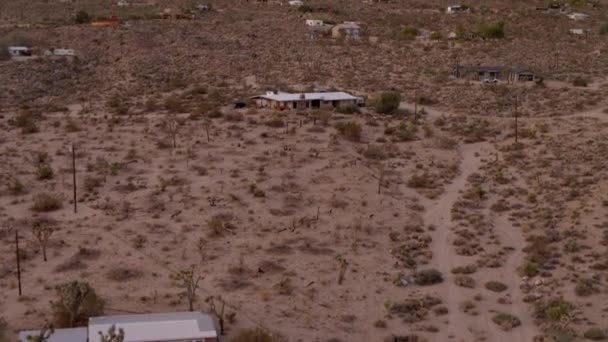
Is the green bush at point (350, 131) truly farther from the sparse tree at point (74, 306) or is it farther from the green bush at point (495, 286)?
the sparse tree at point (74, 306)

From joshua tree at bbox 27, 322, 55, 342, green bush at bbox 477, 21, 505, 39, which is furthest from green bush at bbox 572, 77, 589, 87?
joshua tree at bbox 27, 322, 55, 342

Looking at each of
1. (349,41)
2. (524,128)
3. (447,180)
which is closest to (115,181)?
(447,180)

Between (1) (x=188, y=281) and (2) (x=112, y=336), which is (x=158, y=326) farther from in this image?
(1) (x=188, y=281)

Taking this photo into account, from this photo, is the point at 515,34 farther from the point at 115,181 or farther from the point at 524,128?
the point at 115,181

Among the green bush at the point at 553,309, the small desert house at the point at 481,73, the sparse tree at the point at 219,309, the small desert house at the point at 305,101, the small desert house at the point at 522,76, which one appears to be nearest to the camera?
the sparse tree at the point at 219,309

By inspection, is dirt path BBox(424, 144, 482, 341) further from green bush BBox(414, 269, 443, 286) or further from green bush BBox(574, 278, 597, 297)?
green bush BBox(574, 278, 597, 297)

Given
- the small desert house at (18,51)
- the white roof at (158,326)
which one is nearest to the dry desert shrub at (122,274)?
the white roof at (158,326)

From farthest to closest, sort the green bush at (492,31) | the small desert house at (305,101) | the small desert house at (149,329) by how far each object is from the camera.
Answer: the green bush at (492,31) < the small desert house at (305,101) < the small desert house at (149,329)

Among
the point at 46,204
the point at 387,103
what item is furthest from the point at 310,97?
the point at 46,204
